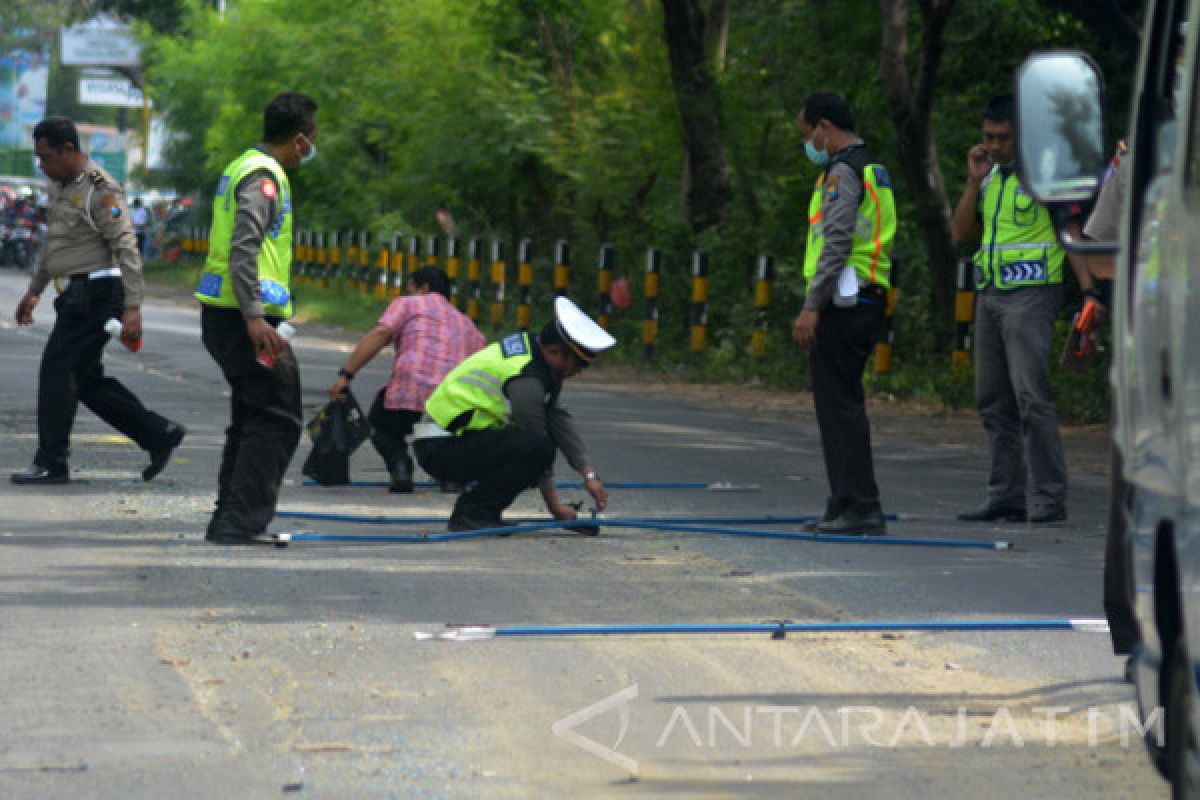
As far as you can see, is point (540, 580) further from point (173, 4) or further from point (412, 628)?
point (173, 4)

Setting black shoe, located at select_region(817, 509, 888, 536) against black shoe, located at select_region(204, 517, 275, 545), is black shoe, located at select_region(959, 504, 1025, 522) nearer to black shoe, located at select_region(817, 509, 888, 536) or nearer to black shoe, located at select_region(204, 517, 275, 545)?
black shoe, located at select_region(817, 509, 888, 536)

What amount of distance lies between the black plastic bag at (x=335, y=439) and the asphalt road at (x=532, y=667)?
0.88ft

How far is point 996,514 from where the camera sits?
10781mm

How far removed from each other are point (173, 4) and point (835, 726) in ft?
192

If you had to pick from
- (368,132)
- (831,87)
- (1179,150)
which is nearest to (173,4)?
(368,132)

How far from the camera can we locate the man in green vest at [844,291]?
9844 millimetres

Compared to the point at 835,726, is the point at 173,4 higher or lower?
higher

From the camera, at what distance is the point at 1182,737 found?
4230mm

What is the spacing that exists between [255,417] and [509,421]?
4.04 ft

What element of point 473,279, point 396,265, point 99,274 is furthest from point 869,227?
point 396,265

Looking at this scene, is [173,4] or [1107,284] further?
[173,4]

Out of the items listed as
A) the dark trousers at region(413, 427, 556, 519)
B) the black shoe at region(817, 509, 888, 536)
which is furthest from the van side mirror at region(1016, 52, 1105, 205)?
the black shoe at region(817, 509, 888, 536)

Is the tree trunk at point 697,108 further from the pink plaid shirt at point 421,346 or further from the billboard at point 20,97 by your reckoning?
the billboard at point 20,97

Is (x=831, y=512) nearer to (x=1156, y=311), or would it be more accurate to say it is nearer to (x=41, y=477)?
(x=41, y=477)
